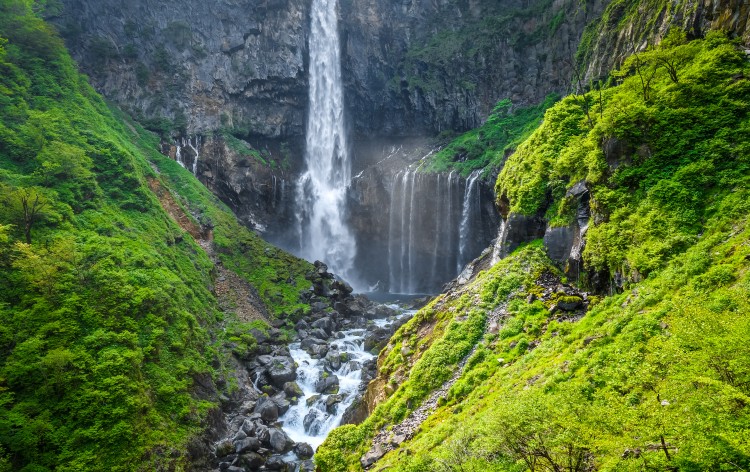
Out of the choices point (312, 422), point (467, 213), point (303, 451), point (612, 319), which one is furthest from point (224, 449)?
point (467, 213)

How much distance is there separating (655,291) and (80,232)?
2872 centimetres

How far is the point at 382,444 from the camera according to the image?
46.3 feet

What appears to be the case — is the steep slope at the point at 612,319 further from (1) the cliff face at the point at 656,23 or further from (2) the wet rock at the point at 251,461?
(2) the wet rock at the point at 251,461

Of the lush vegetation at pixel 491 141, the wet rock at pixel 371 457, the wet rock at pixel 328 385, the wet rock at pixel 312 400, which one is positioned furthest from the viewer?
the lush vegetation at pixel 491 141

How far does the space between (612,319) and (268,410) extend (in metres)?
20.0

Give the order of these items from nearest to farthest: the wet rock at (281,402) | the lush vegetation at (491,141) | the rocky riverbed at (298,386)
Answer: the rocky riverbed at (298,386) < the wet rock at (281,402) < the lush vegetation at (491,141)

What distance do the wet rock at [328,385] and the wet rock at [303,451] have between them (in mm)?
4745

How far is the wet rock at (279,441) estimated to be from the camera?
70.9 feet

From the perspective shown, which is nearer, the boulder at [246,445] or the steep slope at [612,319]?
the steep slope at [612,319]

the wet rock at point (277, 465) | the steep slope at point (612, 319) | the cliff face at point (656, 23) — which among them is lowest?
the wet rock at point (277, 465)

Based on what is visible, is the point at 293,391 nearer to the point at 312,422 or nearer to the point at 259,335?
the point at 312,422

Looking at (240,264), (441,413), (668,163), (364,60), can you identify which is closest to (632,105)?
(668,163)

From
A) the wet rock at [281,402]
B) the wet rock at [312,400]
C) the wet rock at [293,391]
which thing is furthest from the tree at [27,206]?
the wet rock at [312,400]

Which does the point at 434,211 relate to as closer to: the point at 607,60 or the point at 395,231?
the point at 395,231
